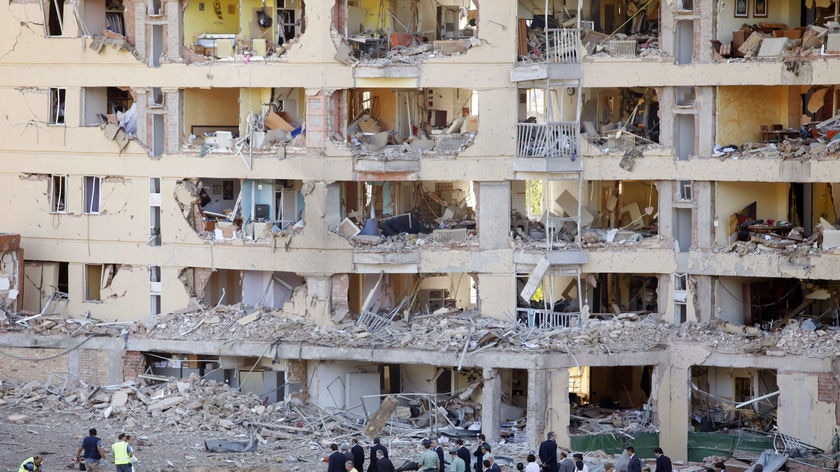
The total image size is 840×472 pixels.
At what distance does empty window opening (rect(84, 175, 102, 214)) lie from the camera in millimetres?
59500

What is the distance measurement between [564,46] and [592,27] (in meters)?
2.00

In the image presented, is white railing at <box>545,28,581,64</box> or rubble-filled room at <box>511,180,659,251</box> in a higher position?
white railing at <box>545,28,581,64</box>

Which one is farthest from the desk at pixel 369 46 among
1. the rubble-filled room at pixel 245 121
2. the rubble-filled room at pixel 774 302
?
the rubble-filled room at pixel 774 302

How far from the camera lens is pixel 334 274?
57.0 m

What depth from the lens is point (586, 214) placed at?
5844 cm

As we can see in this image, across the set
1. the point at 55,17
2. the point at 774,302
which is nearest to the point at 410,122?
the point at 55,17

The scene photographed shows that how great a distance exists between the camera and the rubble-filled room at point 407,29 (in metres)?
56.9

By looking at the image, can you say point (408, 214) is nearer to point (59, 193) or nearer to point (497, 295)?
point (497, 295)

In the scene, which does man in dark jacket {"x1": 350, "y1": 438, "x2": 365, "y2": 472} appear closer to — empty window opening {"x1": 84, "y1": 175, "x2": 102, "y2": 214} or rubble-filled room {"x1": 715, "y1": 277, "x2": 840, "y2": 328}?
rubble-filled room {"x1": 715, "y1": 277, "x2": 840, "y2": 328}

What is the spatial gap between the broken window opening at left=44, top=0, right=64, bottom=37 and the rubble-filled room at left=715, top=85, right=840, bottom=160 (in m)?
20.4

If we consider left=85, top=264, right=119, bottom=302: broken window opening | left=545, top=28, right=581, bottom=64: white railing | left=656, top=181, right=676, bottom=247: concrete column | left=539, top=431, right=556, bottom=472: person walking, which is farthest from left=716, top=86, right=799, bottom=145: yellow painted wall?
left=85, top=264, right=119, bottom=302: broken window opening

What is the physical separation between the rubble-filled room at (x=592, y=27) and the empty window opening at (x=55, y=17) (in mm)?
14248

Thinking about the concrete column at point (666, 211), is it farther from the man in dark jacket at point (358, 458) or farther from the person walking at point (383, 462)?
the person walking at point (383, 462)

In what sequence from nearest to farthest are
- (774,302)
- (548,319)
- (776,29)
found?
(776,29), (548,319), (774,302)
